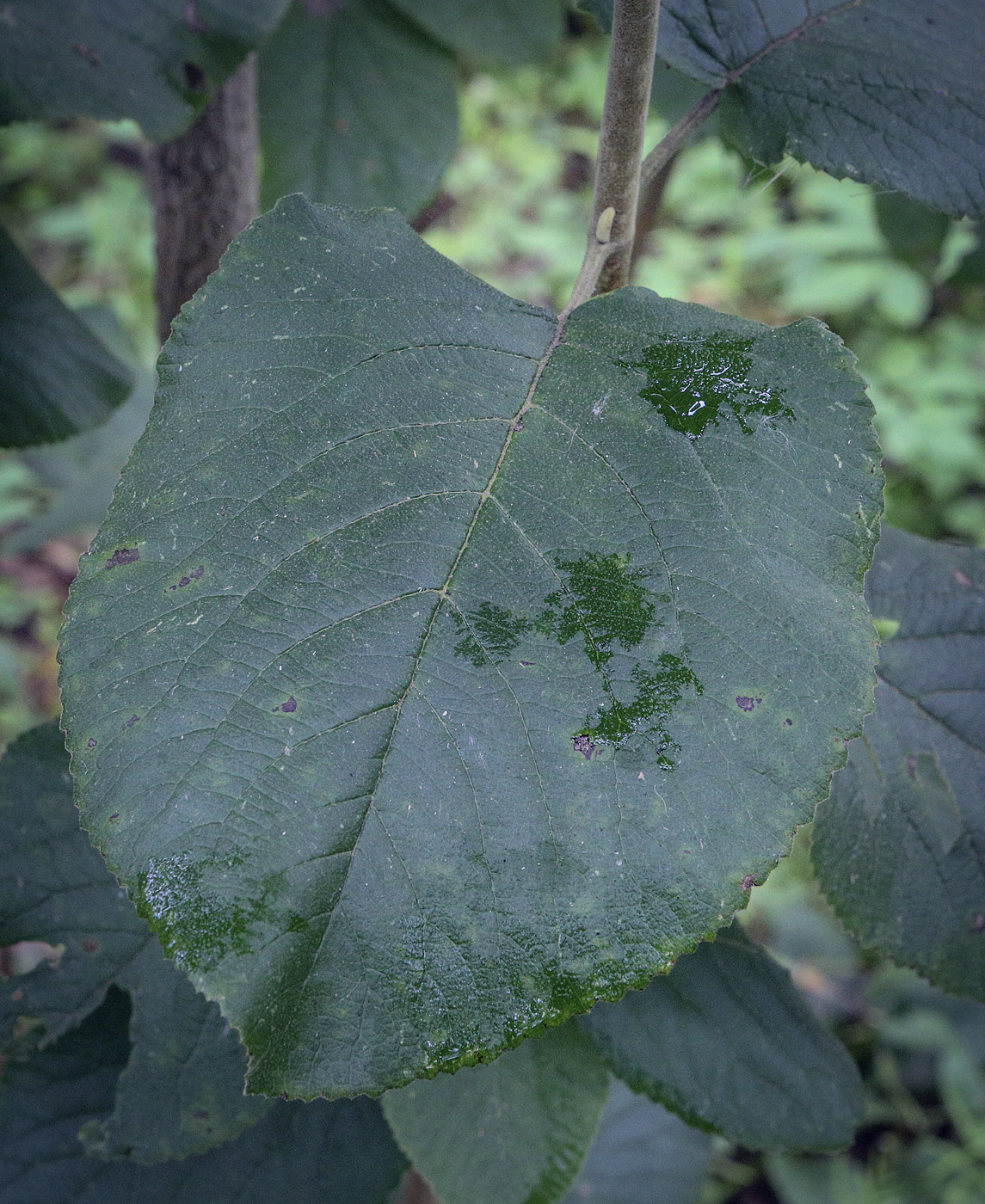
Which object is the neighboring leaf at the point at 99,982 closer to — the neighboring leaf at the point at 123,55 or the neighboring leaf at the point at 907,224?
the neighboring leaf at the point at 123,55

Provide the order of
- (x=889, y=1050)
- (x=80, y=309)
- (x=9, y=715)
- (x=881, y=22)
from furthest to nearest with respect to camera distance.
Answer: (x=9, y=715) < (x=889, y=1050) < (x=80, y=309) < (x=881, y=22)

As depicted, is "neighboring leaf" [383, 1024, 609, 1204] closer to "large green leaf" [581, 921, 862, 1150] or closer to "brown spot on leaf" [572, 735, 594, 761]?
"large green leaf" [581, 921, 862, 1150]

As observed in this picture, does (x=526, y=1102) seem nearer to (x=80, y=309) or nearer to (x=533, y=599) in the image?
(x=533, y=599)

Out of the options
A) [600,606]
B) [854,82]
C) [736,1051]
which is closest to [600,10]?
[854,82]

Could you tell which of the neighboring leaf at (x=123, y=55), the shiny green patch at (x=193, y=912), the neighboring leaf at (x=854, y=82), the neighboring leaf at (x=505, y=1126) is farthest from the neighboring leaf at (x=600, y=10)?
the neighboring leaf at (x=505, y=1126)

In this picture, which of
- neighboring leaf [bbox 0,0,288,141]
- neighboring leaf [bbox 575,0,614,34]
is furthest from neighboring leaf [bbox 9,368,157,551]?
neighboring leaf [bbox 575,0,614,34]

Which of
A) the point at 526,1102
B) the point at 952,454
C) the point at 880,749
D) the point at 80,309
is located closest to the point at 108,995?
the point at 526,1102
